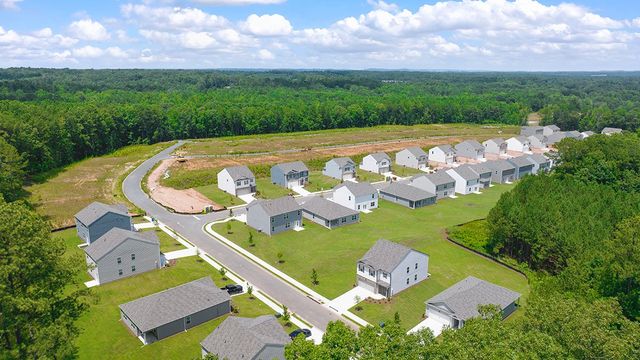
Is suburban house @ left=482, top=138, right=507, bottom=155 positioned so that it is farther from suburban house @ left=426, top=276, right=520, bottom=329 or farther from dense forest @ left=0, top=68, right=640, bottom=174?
suburban house @ left=426, top=276, right=520, bottom=329

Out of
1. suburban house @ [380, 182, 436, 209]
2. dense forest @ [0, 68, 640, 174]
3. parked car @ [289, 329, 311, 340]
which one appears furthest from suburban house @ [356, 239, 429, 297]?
dense forest @ [0, 68, 640, 174]

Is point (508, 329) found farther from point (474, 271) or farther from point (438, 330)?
point (474, 271)

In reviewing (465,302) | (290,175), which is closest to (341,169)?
(290,175)

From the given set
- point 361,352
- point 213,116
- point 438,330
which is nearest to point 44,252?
point 361,352

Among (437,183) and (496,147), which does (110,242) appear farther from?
(496,147)

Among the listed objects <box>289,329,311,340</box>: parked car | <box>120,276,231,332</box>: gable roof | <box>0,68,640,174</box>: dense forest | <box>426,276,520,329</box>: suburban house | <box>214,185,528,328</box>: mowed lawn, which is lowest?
<box>214,185,528,328</box>: mowed lawn

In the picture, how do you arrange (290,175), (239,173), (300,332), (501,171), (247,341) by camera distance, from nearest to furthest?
(247,341), (300,332), (239,173), (290,175), (501,171)
